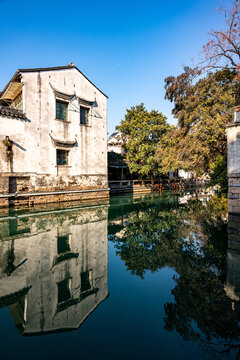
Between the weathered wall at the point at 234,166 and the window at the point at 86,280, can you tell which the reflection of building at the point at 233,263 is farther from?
the window at the point at 86,280

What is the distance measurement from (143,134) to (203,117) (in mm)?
11752

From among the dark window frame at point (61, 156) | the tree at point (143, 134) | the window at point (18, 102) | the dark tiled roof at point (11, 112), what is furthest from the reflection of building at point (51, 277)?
the tree at point (143, 134)

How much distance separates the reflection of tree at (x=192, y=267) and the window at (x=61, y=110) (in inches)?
442

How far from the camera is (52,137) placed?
1388cm

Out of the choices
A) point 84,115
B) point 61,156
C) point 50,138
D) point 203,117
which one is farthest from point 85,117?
point 203,117

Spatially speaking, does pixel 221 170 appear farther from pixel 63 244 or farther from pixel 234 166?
pixel 63 244

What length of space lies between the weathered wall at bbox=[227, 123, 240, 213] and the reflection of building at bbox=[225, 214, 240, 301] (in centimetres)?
93

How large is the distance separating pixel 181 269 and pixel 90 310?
6.10 feet

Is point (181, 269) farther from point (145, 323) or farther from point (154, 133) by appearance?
point (154, 133)

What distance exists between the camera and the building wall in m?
12.5

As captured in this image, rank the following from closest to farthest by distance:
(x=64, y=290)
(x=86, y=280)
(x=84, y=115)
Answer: (x=64, y=290)
(x=86, y=280)
(x=84, y=115)

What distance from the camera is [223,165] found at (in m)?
13.1

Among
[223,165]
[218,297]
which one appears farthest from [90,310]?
[223,165]

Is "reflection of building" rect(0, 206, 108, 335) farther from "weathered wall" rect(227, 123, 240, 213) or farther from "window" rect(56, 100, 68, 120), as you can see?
"window" rect(56, 100, 68, 120)
